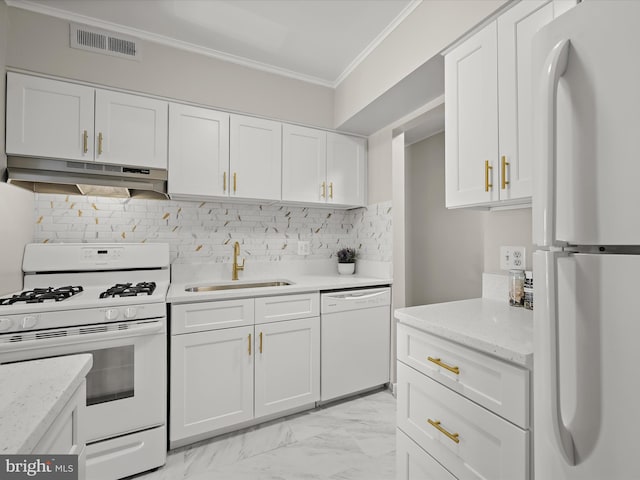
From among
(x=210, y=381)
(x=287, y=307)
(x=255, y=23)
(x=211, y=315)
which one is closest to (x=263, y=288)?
(x=287, y=307)

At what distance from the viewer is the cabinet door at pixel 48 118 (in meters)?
1.79

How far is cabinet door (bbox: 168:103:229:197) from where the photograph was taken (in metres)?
2.17

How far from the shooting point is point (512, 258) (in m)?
1.58

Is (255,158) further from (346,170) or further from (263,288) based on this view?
(263,288)

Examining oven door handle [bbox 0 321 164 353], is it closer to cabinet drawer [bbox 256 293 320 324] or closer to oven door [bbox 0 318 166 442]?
oven door [bbox 0 318 166 442]

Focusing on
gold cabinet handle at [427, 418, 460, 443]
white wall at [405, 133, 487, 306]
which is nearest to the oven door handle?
gold cabinet handle at [427, 418, 460, 443]

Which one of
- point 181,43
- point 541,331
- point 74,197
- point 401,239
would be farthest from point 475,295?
point 74,197

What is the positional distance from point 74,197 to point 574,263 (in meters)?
2.76

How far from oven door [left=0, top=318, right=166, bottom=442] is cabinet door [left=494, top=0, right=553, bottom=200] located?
6.18 ft

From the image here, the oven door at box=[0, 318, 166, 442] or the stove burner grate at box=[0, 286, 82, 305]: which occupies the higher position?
the stove burner grate at box=[0, 286, 82, 305]

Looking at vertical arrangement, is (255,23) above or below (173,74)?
above

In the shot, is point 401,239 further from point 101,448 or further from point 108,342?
point 101,448

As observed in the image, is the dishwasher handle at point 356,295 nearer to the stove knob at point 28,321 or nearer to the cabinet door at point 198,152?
the cabinet door at point 198,152

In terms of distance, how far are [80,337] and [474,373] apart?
5.81 feet
